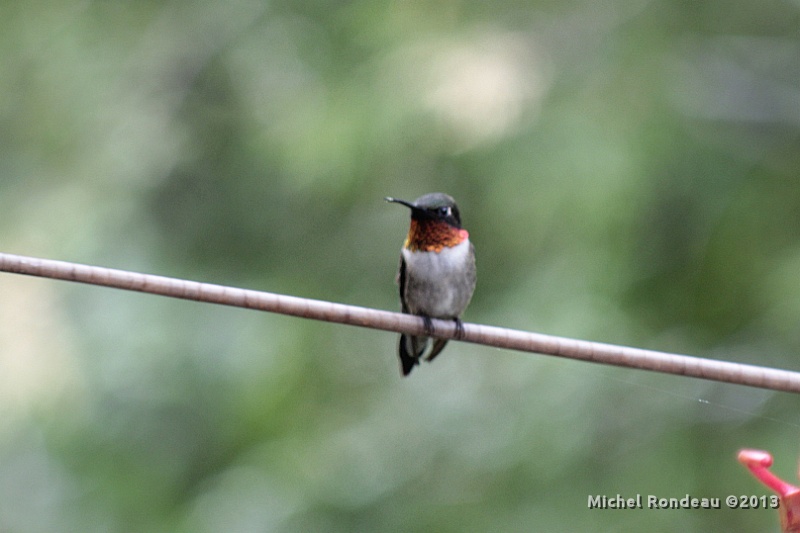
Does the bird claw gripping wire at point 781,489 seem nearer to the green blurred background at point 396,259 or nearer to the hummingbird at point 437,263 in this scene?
the hummingbird at point 437,263

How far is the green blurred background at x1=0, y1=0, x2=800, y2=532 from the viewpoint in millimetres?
5039

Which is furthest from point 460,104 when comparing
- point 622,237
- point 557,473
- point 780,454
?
point 780,454

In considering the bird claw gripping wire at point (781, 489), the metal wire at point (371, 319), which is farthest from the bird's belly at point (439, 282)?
the bird claw gripping wire at point (781, 489)

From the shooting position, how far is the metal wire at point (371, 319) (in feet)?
6.24

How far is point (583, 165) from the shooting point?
5.35m

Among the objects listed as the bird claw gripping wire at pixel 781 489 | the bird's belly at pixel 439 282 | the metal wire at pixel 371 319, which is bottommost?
the bird claw gripping wire at pixel 781 489

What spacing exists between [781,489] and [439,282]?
7.00 ft

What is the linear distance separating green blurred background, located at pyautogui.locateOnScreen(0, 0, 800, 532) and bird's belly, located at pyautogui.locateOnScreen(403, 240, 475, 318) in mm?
992

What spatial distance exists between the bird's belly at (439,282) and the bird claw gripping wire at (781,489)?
2.05m

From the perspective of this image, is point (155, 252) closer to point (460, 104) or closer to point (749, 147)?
point (460, 104)

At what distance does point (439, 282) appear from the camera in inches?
159

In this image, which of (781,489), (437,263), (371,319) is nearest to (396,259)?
(437,263)

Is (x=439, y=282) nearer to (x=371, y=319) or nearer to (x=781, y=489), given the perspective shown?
(x=371, y=319)

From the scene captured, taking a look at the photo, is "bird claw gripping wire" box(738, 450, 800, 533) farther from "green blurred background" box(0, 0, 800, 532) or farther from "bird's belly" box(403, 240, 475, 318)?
"green blurred background" box(0, 0, 800, 532)
